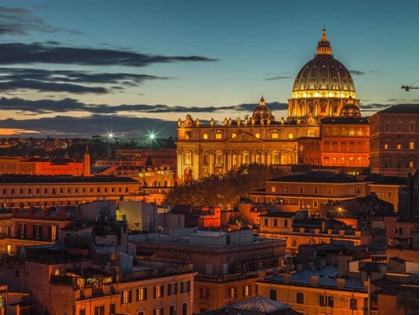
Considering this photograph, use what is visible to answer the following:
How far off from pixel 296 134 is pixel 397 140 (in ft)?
125

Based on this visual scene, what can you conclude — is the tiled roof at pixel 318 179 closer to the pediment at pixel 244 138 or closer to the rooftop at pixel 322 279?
the rooftop at pixel 322 279

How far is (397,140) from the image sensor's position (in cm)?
10969

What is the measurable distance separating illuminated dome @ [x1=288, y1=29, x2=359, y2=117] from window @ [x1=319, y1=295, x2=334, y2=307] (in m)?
135

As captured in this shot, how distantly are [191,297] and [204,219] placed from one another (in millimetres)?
19440

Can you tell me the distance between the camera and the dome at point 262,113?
159 metres

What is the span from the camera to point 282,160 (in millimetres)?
145375

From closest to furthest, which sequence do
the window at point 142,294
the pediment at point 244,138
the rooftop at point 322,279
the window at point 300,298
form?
the window at point 142,294, the rooftop at point 322,279, the window at point 300,298, the pediment at point 244,138

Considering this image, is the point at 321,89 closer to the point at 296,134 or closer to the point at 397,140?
the point at 296,134

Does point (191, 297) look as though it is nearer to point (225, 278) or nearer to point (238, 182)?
point (225, 278)

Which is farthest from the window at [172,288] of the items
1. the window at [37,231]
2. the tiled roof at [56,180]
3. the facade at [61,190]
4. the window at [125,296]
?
the tiled roof at [56,180]

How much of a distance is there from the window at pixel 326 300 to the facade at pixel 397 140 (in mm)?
74673

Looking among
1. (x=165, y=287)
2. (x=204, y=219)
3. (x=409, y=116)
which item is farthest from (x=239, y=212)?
(x=409, y=116)

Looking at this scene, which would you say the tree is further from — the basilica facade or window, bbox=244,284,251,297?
window, bbox=244,284,251,297

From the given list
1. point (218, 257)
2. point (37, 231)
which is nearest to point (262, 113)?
point (37, 231)
